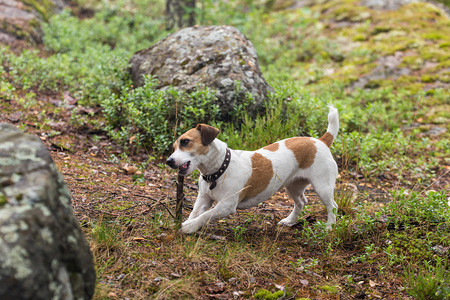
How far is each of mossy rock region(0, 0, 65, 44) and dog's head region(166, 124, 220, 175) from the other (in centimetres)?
771

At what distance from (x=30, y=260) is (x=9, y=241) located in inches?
5.2

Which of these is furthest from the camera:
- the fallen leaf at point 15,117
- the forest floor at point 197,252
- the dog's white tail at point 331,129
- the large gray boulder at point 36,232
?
the fallen leaf at point 15,117

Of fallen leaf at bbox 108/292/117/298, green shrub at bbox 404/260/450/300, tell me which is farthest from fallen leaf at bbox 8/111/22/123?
green shrub at bbox 404/260/450/300

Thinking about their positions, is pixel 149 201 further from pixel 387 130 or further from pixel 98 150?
pixel 387 130

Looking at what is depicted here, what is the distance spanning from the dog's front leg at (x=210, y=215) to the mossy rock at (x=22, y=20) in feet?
26.5

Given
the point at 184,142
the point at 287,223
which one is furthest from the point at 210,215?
the point at 287,223

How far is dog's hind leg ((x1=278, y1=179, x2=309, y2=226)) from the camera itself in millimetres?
4746

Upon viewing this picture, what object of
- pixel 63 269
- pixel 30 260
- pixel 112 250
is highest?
pixel 30 260

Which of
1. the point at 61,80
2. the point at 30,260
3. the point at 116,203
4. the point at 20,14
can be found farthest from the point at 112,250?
the point at 20,14

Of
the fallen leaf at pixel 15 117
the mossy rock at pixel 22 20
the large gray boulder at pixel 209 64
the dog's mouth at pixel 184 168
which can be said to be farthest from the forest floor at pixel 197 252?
→ the mossy rock at pixel 22 20

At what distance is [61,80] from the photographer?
8.22 m

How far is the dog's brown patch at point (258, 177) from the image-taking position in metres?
4.23

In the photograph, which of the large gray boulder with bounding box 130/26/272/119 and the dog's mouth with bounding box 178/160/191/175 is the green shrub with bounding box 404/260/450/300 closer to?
the dog's mouth with bounding box 178/160/191/175

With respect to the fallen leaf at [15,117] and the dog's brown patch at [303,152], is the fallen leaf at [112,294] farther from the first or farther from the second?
the fallen leaf at [15,117]
